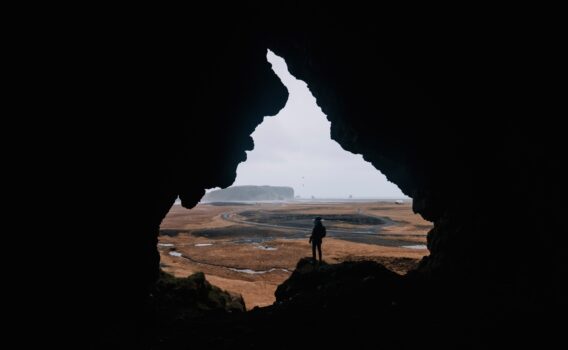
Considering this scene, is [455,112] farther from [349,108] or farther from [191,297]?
[191,297]

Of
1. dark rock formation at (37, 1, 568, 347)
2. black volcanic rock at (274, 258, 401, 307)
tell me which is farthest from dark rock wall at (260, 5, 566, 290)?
black volcanic rock at (274, 258, 401, 307)

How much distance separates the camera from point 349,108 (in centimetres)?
1870

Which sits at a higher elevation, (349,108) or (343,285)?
(349,108)

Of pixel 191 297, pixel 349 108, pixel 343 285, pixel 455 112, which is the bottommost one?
pixel 191 297

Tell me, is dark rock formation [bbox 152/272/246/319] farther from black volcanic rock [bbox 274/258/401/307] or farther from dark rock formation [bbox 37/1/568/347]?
black volcanic rock [bbox 274/258/401/307]

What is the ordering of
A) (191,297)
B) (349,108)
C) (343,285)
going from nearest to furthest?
(343,285) → (191,297) → (349,108)

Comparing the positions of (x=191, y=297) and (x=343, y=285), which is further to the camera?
(x=191, y=297)

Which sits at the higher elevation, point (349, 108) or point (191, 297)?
point (349, 108)

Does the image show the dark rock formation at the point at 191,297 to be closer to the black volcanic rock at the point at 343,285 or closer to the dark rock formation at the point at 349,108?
the dark rock formation at the point at 349,108

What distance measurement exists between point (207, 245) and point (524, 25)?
126 feet

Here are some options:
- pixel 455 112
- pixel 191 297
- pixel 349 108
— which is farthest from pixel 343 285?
pixel 349 108

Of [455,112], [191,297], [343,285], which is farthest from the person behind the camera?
[191,297]

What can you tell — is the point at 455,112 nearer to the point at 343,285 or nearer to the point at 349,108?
the point at 349,108

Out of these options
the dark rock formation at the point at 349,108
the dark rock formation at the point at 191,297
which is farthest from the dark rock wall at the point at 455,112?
the dark rock formation at the point at 191,297
